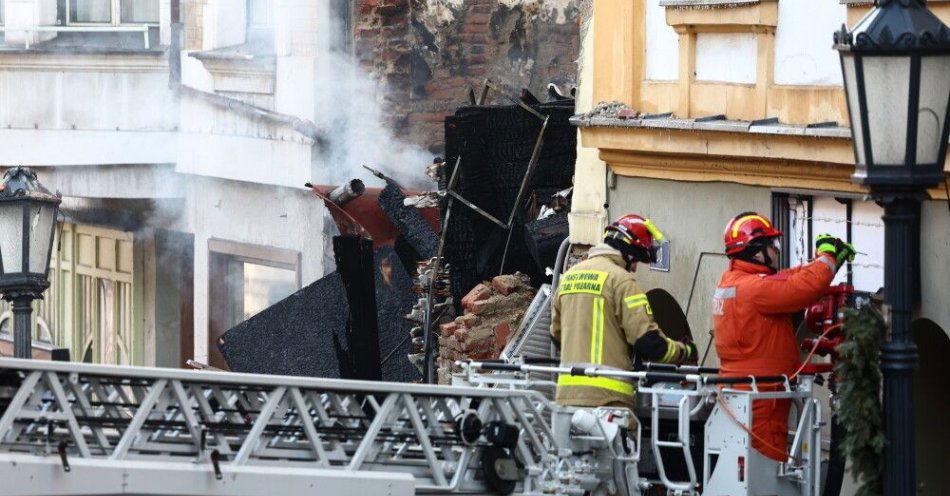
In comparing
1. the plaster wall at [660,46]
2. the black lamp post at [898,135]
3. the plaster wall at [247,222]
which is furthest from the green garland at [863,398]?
the plaster wall at [247,222]

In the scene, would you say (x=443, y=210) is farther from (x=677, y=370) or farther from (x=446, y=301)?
(x=677, y=370)

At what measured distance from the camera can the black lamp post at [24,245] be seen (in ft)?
45.6

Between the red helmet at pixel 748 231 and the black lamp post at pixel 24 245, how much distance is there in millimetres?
5599

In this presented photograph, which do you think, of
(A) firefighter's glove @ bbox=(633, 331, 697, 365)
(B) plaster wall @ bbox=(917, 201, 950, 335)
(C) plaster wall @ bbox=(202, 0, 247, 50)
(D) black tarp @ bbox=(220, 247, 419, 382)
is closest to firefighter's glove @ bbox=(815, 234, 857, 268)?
(B) plaster wall @ bbox=(917, 201, 950, 335)

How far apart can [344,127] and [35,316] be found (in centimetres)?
737

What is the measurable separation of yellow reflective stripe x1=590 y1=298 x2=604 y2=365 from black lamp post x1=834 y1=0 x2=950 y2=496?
244 centimetres

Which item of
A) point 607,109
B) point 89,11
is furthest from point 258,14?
point 607,109

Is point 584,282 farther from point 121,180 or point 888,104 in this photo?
point 121,180

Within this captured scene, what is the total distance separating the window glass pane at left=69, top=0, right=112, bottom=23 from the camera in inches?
905

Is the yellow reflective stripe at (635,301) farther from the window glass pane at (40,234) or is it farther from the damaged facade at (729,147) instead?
the window glass pane at (40,234)

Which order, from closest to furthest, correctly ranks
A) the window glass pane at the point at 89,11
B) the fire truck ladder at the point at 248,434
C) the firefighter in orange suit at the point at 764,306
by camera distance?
1. the fire truck ladder at the point at 248,434
2. the firefighter in orange suit at the point at 764,306
3. the window glass pane at the point at 89,11

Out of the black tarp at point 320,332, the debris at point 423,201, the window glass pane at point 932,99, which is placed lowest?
the black tarp at point 320,332

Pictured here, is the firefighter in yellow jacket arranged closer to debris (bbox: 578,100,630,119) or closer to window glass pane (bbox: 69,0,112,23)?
debris (bbox: 578,100,630,119)

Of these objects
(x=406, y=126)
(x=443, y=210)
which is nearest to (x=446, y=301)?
(x=443, y=210)
